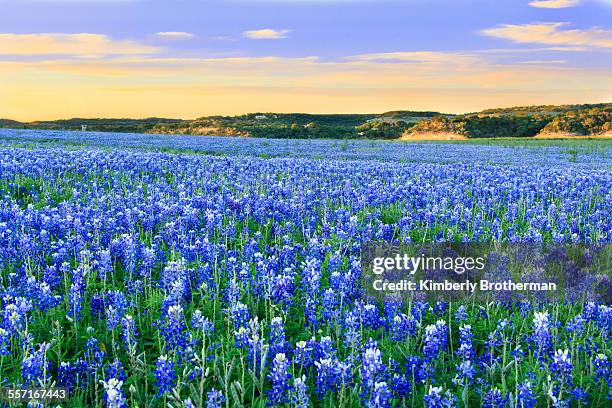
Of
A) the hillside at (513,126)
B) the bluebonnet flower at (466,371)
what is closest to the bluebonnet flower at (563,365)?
the bluebonnet flower at (466,371)

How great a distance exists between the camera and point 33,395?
3.57 meters

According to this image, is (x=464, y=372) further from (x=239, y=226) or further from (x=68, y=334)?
(x=239, y=226)

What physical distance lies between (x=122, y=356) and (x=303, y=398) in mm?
1749

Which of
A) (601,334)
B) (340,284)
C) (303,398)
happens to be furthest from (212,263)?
(601,334)

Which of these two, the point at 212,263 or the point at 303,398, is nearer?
the point at 303,398

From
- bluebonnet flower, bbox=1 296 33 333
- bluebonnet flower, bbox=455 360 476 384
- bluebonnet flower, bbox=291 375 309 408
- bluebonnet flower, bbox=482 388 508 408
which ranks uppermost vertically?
bluebonnet flower, bbox=1 296 33 333

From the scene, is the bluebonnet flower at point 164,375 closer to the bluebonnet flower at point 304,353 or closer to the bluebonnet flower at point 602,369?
the bluebonnet flower at point 304,353

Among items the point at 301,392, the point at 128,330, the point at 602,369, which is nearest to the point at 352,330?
the point at 301,392

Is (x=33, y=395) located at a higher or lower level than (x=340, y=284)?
lower

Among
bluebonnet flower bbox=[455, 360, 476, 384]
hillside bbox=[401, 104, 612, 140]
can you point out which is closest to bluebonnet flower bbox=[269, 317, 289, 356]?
bluebonnet flower bbox=[455, 360, 476, 384]

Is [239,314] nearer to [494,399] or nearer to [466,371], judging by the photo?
[466,371]

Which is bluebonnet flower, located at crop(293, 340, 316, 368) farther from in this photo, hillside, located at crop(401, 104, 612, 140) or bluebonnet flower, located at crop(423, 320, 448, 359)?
hillside, located at crop(401, 104, 612, 140)

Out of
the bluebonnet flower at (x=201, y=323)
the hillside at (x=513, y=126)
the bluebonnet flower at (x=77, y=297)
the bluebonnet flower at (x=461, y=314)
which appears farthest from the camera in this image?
the hillside at (x=513, y=126)

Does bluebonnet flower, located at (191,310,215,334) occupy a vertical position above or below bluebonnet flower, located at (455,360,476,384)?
above
